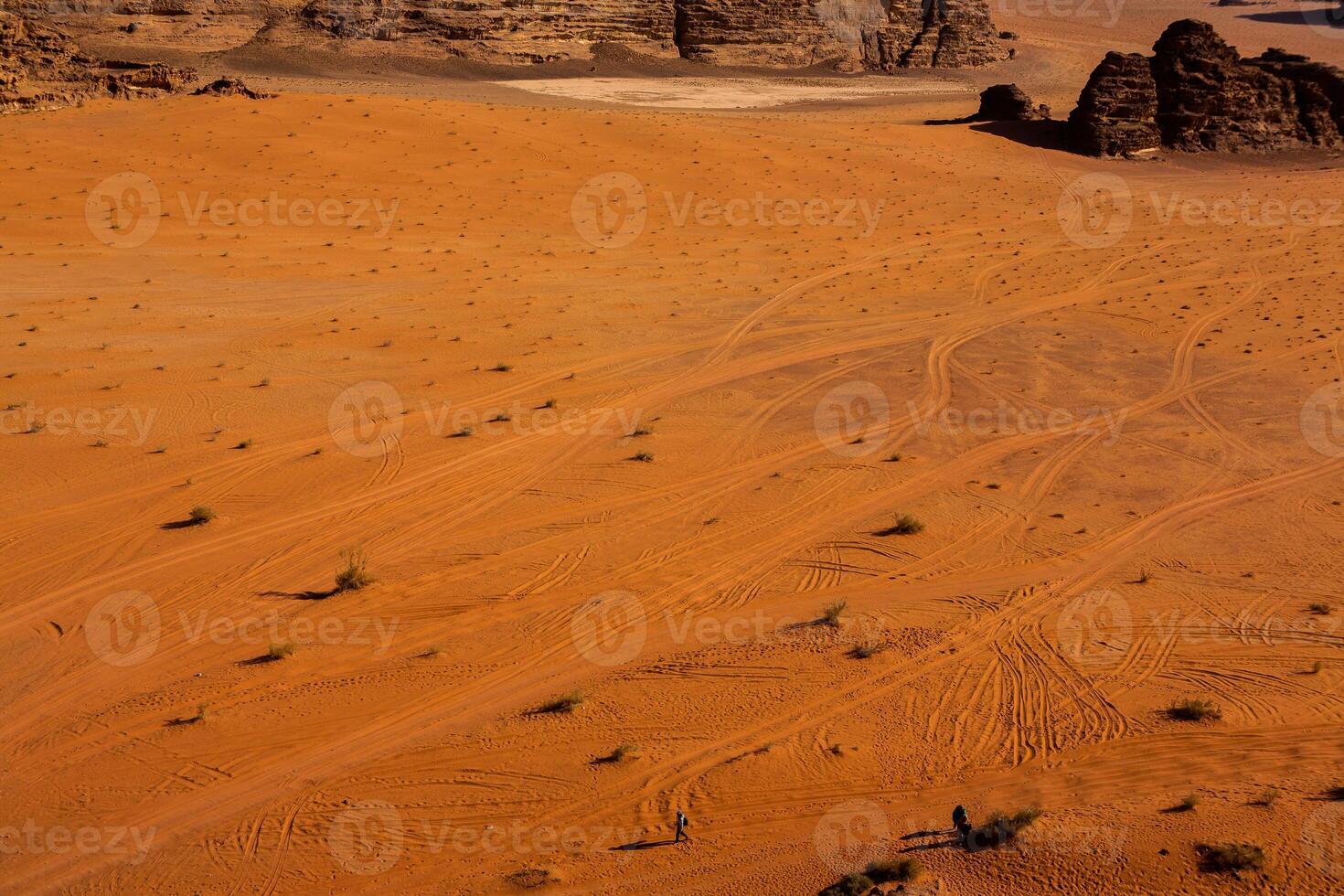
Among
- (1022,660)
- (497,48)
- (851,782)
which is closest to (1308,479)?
(1022,660)

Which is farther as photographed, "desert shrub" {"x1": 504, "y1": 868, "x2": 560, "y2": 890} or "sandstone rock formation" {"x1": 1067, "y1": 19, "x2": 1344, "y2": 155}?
"sandstone rock formation" {"x1": 1067, "y1": 19, "x2": 1344, "y2": 155}

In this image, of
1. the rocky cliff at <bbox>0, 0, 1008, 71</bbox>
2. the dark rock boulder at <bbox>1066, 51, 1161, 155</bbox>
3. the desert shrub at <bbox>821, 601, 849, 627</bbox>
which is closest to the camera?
the desert shrub at <bbox>821, 601, 849, 627</bbox>

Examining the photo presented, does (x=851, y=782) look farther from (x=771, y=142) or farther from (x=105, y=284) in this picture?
(x=771, y=142)

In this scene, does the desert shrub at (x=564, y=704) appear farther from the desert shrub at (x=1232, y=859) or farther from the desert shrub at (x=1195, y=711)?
the desert shrub at (x=1195, y=711)

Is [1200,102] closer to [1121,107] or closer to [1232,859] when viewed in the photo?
[1121,107]

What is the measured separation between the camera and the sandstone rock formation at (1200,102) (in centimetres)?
3606

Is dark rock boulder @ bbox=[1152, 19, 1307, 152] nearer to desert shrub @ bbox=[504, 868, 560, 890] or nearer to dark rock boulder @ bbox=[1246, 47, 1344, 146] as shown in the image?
dark rock boulder @ bbox=[1246, 47, 1344, 146]

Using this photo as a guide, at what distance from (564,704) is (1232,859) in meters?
4.95

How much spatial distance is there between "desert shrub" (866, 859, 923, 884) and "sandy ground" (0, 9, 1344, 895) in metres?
0.09

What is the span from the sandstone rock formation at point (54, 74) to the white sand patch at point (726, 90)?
17677 millimetres

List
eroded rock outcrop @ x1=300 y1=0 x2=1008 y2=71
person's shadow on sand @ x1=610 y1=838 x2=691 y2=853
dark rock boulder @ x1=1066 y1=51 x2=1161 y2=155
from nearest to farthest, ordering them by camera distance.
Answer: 1. person's shadow on sand @ x1=610 y1=838 x2=691 y2=853
2. dark rock boulder @ x1=1066 y1=51 x2=1161 y2=155
3. eroded rock outcrop @ x1=300 y1=0 x2=1008 y2=71

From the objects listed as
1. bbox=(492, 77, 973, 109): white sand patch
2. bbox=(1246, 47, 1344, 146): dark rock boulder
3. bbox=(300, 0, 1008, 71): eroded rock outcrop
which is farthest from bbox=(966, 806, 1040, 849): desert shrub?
bbox=(300, 0, 1008, 71): eroded rock outcrop

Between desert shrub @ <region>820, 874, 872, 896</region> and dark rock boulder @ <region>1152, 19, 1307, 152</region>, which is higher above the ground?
dark rock boulder @ <region>1152, 19, 1307, 152</region>

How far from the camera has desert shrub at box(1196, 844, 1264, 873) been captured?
6.72 m
